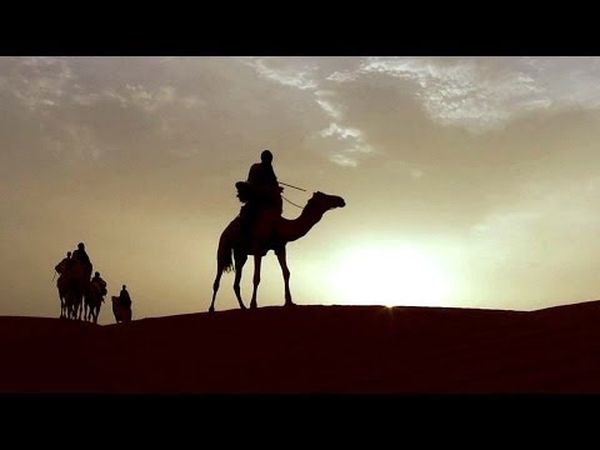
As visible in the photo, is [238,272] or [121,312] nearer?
[238,272]

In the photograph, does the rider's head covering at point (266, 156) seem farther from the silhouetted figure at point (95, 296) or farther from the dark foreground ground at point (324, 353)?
the silhouetted figure at point (95, 296)

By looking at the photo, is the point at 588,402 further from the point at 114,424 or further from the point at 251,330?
the point at 251,330

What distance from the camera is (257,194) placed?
13.7 meters

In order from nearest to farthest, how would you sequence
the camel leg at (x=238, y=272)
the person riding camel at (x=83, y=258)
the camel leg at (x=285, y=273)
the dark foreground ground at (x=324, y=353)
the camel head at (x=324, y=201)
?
the dark foreground ground at (x=324, y=353) < the camel leg at (x=285, y=273) < the camel head at (x=324, y=201) < the camel leg at (x=238, y=272) < the person riding camel at (x=83, y=258)

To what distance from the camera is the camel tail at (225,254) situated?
48.6 ft

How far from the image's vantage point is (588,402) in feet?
14.8

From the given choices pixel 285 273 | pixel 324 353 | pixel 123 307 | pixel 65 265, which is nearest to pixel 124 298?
pixel 123 307

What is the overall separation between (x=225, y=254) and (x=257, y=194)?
1.83 meters

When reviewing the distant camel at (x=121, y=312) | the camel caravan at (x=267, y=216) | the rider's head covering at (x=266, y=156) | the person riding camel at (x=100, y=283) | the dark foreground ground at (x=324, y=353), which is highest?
the person riding camel at (x=100, y=283)

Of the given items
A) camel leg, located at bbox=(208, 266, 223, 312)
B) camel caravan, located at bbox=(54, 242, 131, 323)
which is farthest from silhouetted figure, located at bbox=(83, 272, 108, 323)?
camel leg, located at bbox=(208, 266, 223, 312)

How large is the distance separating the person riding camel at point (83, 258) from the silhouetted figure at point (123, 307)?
557 cm

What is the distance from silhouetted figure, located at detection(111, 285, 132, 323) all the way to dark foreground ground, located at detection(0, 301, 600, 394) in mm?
18010

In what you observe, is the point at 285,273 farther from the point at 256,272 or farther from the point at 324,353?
the point at 324,353

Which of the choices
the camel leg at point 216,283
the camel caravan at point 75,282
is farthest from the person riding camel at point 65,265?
the camel leg at point 216,283
